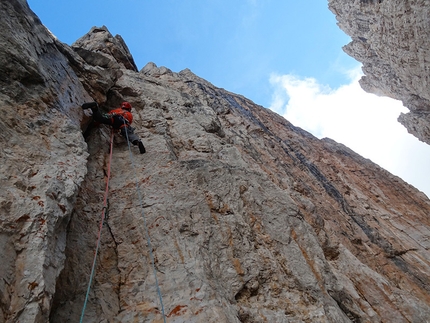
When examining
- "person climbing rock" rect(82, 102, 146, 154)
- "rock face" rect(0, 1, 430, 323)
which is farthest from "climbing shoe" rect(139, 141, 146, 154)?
"rock face" rect(0, 1, 430, 323)

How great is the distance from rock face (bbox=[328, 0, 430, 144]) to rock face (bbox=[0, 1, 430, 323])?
13.7 metres

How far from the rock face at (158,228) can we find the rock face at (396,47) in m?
13.7

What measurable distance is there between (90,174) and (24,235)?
297 centimetres

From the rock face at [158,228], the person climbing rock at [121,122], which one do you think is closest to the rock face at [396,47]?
the rock face at [158,228]

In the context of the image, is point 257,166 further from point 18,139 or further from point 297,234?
point 18,139

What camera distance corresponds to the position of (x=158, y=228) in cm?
530

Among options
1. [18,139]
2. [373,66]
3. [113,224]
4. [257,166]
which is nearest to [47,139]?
[18,139]

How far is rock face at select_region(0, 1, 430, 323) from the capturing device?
3.85m

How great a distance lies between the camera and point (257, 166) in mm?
9086

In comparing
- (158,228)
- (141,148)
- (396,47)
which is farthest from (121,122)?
(396,47)

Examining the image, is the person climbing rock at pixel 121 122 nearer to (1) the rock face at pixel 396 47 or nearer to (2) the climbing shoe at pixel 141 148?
(2) the climbing shoe at pixel 141 148

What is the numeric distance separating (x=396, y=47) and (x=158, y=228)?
75.4 feet

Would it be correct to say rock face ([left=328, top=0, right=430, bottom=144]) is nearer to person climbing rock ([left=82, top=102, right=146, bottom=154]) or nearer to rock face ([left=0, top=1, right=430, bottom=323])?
rock face ([left=0, top=1, right=430, bottom=323])

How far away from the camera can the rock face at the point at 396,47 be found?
17875mm
